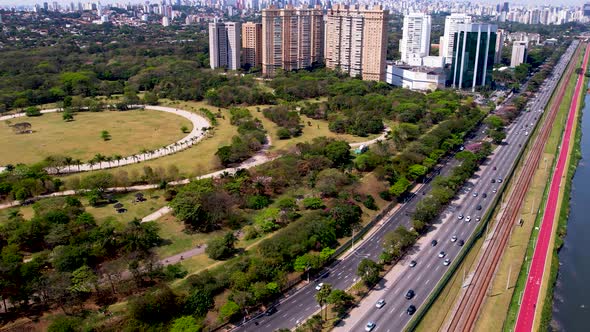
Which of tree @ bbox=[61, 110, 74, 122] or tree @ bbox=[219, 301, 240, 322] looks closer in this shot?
tree @ bbox=[219, 301, 240, 322]

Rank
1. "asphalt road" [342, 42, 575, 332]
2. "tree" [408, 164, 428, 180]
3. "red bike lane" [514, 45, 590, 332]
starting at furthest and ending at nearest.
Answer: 1. "tree" [408, 164, 428, 180]
2. "red bike lane" [514, 45, 590, 332]
3. "asphalt road" [342, 42, 575, 332]

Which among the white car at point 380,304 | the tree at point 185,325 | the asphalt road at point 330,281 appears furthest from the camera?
the white car at point 380,304

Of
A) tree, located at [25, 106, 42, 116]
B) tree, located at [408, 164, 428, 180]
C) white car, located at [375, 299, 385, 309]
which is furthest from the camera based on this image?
tree, located at [25, 106, 42, 116]

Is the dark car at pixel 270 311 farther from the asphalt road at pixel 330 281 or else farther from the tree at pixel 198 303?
the tree at pixel 198 303

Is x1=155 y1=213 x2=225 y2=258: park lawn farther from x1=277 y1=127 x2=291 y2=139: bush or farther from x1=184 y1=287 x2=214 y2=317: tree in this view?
x1=277 y1=127 x2=291 y2=139: bush

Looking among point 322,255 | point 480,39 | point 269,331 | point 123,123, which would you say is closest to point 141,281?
point 269,331

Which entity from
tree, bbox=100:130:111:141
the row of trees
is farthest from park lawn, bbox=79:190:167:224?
tree, bbox=100:130:111:141

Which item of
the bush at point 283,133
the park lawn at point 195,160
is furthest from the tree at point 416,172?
the bush at point 283,133
